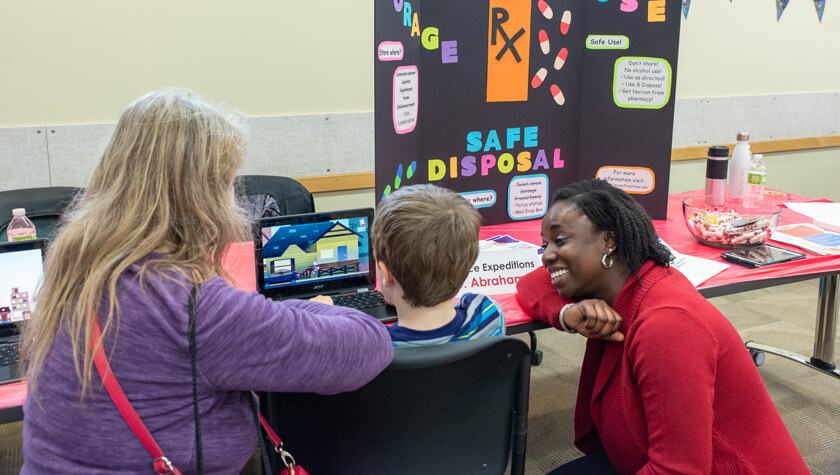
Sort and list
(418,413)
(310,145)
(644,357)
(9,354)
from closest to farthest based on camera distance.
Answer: (418,413)
(644,357)
(9,354)
(310,145)

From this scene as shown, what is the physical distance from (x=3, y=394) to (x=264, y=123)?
212 cm

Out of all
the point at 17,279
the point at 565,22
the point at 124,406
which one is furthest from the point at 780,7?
the point at 124,406

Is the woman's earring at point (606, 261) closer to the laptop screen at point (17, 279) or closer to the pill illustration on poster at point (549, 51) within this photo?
the pill illustration on poster at point (549, 51)

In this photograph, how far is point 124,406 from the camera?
2.83 feet

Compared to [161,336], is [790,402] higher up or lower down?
lower down

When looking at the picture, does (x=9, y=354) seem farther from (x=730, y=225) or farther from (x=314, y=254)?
(x=730, y=225)

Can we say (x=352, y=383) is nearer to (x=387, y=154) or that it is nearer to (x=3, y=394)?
(x=3, y=394)

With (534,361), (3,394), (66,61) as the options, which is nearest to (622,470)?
(3,394)

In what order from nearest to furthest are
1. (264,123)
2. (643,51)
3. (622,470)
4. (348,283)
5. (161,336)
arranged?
(161,336) < (622,470) < (348,283) < (643,51) < (264,123)

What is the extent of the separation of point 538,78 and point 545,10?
0.22m

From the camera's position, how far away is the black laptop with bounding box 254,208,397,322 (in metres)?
1.65

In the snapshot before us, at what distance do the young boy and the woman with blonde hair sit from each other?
20 centimetres

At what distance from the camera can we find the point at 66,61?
282cm

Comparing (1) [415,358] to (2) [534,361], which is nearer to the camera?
(1) [415,358]
